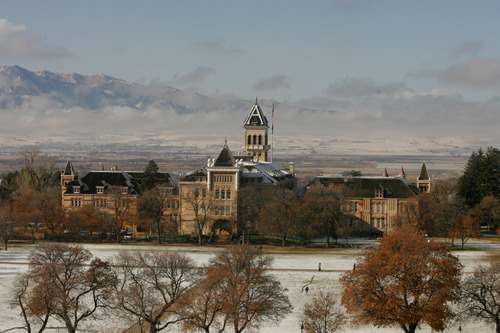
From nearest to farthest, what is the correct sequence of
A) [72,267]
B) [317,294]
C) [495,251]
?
[72,267], [317,294], [495,251]

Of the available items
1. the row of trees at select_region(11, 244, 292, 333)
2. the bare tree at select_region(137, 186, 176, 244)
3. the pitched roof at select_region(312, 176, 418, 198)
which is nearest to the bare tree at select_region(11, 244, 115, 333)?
the row of trees at select_region(11, 244, 292, 333)

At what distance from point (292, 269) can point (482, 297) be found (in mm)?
22465

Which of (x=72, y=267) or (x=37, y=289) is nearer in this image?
(x=37, y=289)

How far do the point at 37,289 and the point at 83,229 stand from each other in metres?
43.5

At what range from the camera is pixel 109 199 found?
87500 millimetres

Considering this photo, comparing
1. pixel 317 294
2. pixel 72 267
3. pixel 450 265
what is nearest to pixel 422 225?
pixel 317 294

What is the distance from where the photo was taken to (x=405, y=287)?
42.2 m

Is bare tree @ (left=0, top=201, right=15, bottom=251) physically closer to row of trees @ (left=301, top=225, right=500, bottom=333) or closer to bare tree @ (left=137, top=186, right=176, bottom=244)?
bare tree @ (left=137, top=186, right=176, bottom=244)

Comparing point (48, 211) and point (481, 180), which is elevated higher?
point (481, 180)

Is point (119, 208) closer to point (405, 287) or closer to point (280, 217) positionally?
point (280, 217)

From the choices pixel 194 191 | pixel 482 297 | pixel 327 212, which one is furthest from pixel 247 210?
pixel 482 297

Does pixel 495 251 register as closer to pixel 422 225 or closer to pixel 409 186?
pixel 422 225

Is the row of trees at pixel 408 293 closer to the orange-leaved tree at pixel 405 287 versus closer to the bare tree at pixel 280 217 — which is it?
the orange-leaved tree at pixel 405 287

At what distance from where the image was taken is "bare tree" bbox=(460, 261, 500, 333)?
42219mm
